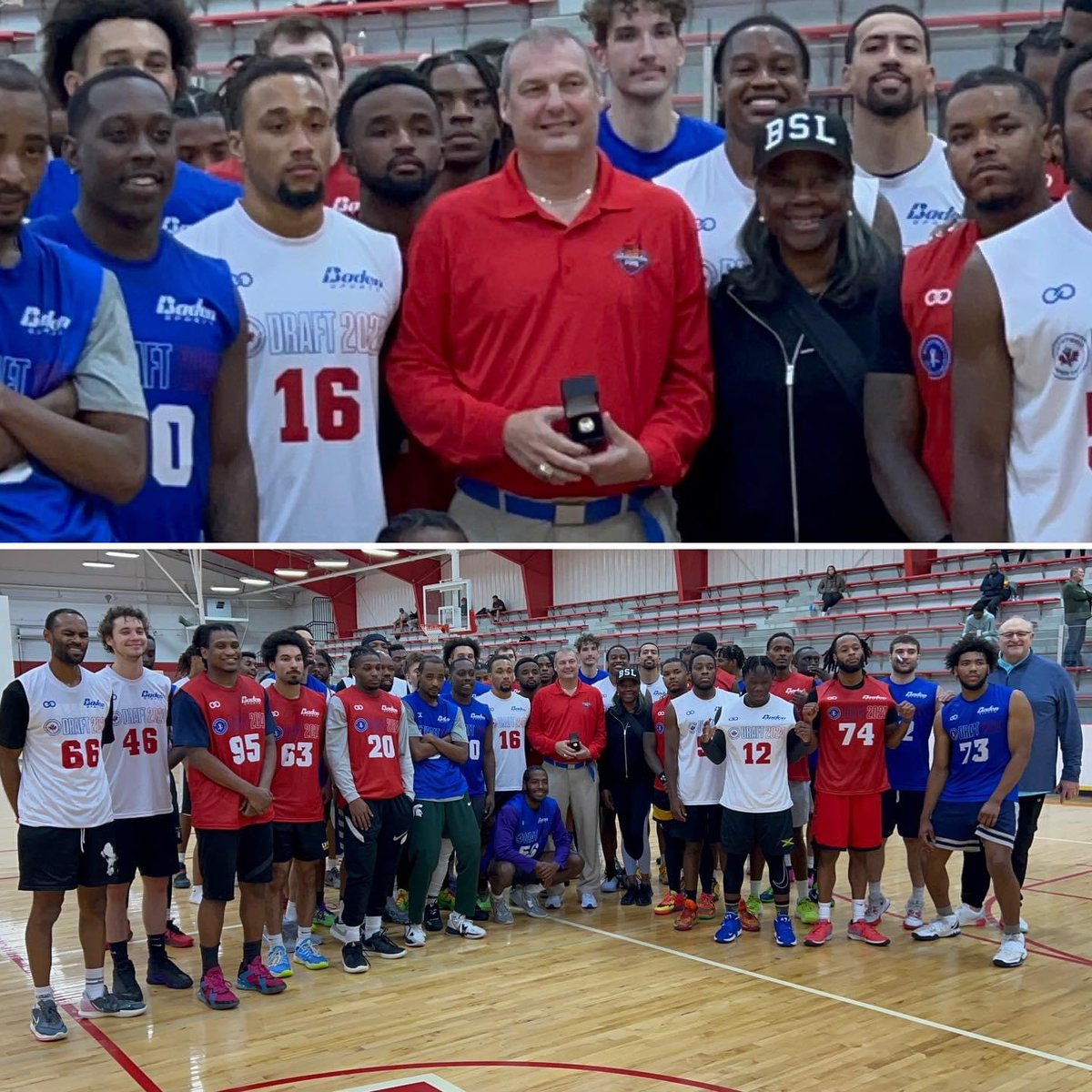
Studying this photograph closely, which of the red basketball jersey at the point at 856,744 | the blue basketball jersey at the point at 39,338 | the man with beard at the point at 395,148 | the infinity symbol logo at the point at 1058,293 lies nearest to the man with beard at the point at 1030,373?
the infinity symbol logo at the point at 1058,293

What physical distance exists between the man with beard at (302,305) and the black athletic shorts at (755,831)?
110 inches

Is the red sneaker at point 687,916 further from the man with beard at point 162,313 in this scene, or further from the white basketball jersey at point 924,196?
the white basketball jersey at point 924,196

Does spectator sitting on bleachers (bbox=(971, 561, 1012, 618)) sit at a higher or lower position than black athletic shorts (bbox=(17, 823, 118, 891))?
higher

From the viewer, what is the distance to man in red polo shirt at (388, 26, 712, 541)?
222cm

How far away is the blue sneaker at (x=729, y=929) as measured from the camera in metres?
4.50

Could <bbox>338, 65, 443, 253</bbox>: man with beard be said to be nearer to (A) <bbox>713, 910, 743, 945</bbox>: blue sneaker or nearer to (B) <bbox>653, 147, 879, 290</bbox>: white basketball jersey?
(B) <bbox>653, 147, 879, 290</bbox>: white basketball jersey

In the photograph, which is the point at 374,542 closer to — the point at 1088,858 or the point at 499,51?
the point at 499,51

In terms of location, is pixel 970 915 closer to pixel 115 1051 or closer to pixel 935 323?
pixel 935 323

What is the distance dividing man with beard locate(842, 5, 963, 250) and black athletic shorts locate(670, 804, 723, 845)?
10.8ft

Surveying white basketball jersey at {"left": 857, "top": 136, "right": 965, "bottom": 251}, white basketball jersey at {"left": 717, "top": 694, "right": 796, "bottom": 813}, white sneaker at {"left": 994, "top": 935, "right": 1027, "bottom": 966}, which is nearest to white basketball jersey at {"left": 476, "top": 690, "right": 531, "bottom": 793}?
white basketball jersey at {"left": 717, "top": 694, "right": 796, "bottom": 813}

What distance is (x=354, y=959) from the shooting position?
4.14 m

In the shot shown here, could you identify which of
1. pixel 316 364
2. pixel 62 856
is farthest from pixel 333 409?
pixel 62 856

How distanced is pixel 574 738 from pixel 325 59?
11.7ft

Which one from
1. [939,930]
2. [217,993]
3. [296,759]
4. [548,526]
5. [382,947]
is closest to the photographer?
[548,526]
